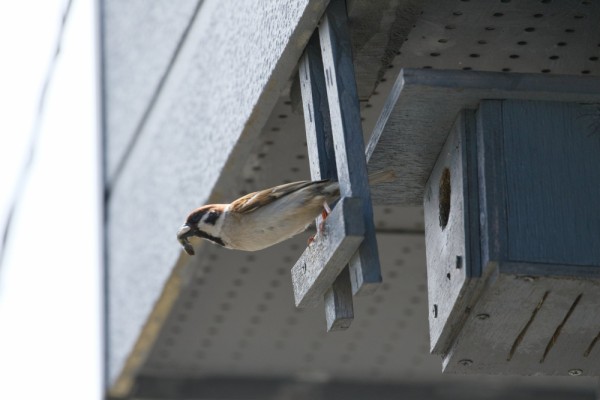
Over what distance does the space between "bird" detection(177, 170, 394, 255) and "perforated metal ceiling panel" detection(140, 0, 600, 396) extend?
217mm

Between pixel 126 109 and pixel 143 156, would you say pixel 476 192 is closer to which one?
pixel 143 156

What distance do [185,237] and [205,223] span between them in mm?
107

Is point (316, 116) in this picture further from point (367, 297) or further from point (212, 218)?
point (367, 297)

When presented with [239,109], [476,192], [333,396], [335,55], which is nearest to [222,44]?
[239,109]

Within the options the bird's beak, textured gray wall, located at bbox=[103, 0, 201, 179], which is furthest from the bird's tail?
textured gray wall, located at bbox=[103, 0, 201, 179]

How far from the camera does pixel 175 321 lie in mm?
5703

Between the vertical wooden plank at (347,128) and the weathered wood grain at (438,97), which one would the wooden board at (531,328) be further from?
the weathered wood grain at (438,97)

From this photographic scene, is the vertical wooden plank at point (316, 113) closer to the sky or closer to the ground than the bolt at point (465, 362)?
closer to the sky

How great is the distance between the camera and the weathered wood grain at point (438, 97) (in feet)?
11.9

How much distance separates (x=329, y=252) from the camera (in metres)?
3.52

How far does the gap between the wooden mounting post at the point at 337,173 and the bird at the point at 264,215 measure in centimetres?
6

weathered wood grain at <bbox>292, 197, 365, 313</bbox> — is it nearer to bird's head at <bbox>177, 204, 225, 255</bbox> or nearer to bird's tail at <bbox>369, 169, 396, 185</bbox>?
bird's tail at <bbox>369, 169, 396, 185</bbox>

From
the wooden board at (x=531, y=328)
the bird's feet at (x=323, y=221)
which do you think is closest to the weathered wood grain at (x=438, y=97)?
the bird's feet at (x=323, y=221)

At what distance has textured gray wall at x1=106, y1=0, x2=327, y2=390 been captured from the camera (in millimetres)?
4148
